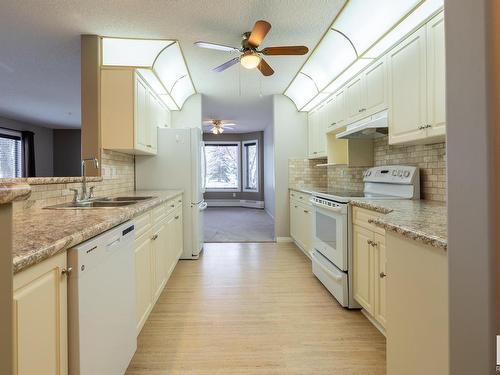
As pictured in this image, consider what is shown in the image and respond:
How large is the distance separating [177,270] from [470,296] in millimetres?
3142

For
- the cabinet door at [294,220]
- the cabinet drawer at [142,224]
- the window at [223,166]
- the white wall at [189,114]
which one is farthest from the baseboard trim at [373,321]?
the window at [223,166]

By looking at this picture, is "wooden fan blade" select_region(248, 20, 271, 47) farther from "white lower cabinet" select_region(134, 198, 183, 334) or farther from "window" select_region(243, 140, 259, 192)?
"window" select_region(243, 140, 259, 192)

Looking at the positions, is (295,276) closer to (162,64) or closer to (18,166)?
(162,64)

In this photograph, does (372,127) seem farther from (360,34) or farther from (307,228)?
(307,228)

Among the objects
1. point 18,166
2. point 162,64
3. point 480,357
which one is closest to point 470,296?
point 480,357

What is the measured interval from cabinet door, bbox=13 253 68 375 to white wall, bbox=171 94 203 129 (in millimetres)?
4002

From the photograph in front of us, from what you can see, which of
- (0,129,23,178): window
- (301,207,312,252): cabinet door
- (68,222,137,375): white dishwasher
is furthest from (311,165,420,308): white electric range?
(0,129,23,178): window

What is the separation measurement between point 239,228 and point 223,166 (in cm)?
443

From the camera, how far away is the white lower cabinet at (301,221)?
3.67 meters

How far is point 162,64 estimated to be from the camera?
331 cm

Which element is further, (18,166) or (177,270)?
(18,166)

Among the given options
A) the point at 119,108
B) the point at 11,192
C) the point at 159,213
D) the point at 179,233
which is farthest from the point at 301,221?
the point at 11,192

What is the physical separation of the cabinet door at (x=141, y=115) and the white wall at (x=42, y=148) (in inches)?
219

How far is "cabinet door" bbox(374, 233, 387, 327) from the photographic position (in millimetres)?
1843
